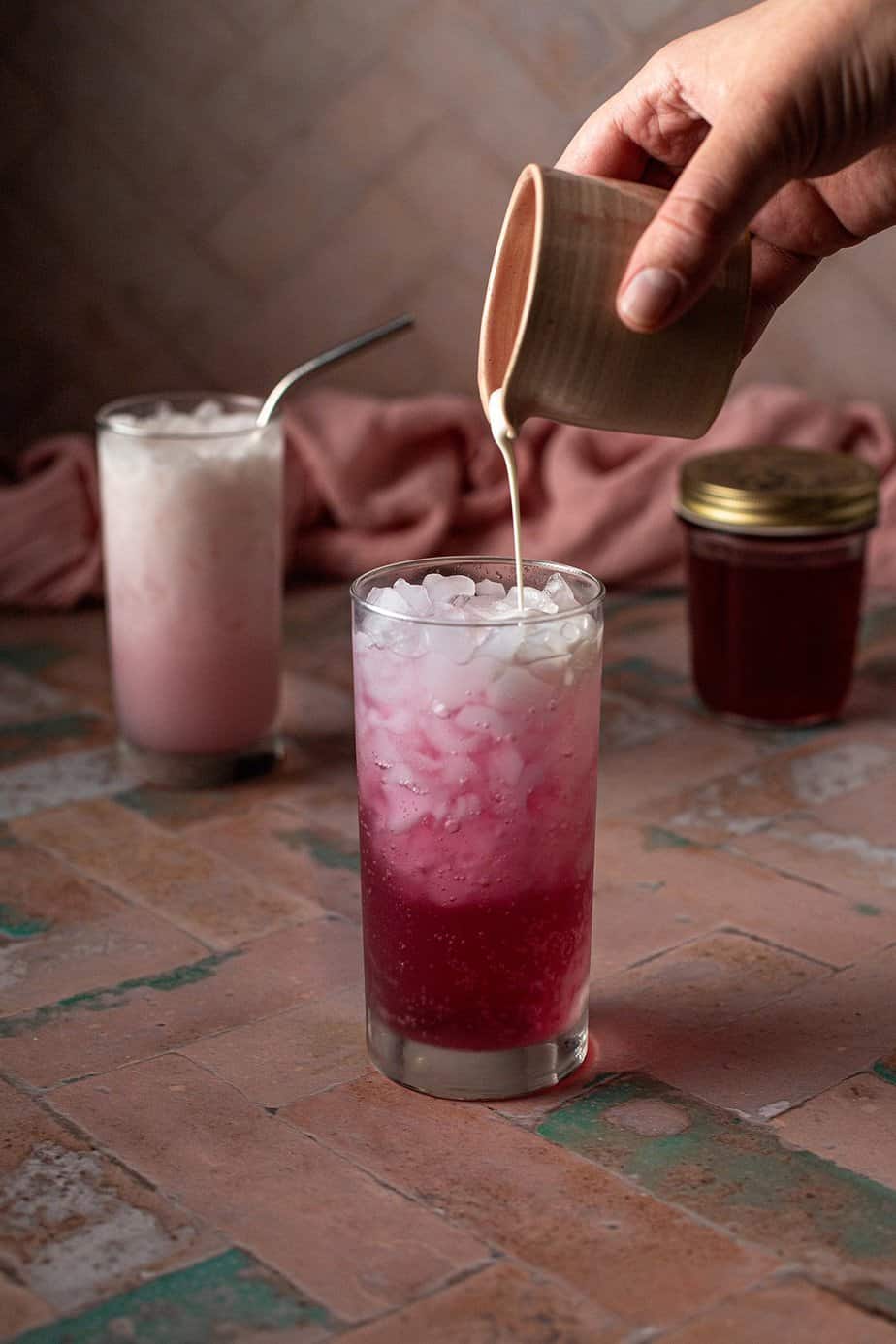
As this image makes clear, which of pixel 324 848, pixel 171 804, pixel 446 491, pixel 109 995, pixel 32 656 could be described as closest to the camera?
pixel 109 995

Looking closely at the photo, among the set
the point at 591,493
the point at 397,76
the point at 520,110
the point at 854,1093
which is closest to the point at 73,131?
the point at 397,76

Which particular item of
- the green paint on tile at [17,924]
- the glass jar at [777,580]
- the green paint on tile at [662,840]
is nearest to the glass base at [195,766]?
the green paint on tile at [17,924]

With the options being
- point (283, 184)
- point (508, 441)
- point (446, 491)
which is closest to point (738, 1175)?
point (508, 441)

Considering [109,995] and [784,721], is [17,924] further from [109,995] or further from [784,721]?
[784,721]

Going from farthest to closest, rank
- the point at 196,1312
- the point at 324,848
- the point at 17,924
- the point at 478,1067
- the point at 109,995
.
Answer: the point at 324,848 → the point at 17,924 → the point at 109,995 → the point at 478,1067 → the point at 196,1312

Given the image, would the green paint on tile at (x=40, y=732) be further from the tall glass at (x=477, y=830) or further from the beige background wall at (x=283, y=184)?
the beige background wall at (x=283, y=184)

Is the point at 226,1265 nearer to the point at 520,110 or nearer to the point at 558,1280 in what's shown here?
the point at 558,1280
